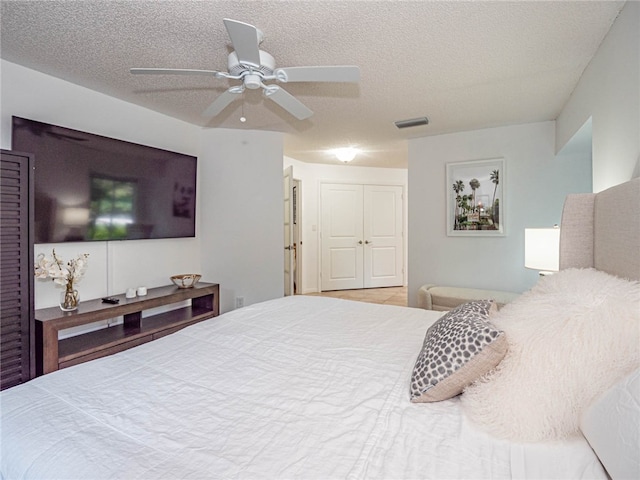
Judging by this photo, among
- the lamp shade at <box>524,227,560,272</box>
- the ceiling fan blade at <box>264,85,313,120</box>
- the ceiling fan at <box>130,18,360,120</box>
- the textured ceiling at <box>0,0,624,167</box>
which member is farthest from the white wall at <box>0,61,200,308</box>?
the lamp shade at <box>524,227,560,272</box>

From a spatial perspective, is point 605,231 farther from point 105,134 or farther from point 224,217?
point 105,134

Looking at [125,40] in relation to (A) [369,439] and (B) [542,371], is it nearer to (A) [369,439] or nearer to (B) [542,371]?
(A) [369,439]

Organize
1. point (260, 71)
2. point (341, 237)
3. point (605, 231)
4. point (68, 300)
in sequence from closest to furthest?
point (605, 231) → point (260, 71) → point (68, 300) → point (341, 237)

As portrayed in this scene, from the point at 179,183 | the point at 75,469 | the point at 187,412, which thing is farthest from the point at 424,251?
the point at 75,469

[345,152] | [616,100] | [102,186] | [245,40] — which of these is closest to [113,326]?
[102,186]

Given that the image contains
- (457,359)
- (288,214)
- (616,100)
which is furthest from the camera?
(288,214)

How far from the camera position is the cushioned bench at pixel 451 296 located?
3506 mm

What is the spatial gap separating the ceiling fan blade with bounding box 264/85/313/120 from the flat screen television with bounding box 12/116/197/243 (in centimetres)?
163

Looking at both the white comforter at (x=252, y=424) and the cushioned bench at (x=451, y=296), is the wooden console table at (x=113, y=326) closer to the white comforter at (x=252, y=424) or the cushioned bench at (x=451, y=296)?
the white comforter at (x=252, y=424)

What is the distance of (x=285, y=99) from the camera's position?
2.14 meters

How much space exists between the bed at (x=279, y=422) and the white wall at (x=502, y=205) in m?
2.44

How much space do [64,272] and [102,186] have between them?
2.59ft

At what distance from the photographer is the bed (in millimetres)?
774

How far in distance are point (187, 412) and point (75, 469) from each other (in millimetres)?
298
